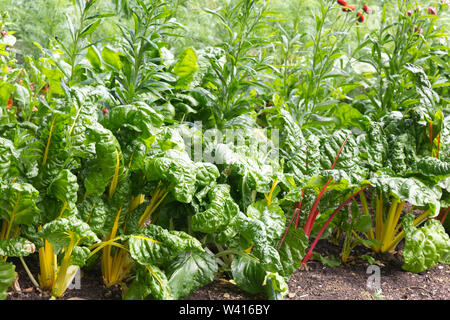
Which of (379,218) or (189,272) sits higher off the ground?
(379,218)

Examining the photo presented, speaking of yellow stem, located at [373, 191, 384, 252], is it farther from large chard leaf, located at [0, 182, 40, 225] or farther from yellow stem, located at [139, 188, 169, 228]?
large chard leaf, located at [0, 182, 40, 225]

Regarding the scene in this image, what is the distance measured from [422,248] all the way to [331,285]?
0.52 meters

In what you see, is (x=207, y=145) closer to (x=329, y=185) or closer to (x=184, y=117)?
(x=184, y=117)

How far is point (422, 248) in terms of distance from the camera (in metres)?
2.26

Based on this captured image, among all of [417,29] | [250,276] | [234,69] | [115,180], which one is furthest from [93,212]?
[417,29]

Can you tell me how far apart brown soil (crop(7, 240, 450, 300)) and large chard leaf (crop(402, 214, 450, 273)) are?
8cm

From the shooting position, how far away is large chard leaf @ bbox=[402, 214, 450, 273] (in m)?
2.25

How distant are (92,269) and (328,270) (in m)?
1.12

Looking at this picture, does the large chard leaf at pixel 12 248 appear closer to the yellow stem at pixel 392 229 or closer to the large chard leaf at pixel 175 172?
the large chard leaf at pixel 175 172

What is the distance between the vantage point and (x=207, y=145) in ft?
7.10

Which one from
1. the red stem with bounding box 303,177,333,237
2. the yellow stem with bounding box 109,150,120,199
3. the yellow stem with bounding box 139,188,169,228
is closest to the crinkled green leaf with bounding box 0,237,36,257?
the yellow stem with bounding box 109,150,120,199

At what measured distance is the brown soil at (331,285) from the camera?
1.82 metres

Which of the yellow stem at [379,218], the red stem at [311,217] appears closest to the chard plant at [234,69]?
the red stem at [311,217]
